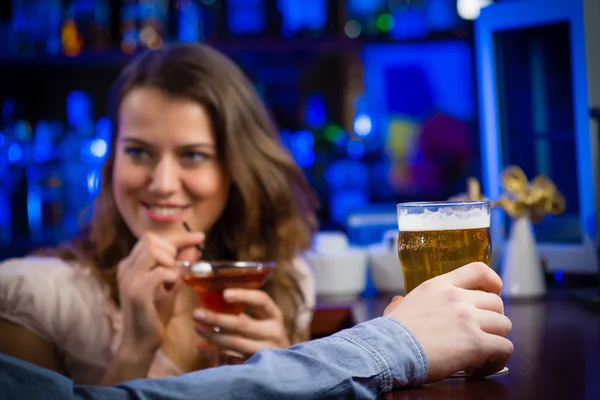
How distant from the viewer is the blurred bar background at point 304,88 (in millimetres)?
3814

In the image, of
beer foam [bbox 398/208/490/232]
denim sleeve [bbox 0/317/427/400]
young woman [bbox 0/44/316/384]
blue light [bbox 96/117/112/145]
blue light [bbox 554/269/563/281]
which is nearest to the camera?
denim sleeve [bbox 0/317/427/400]

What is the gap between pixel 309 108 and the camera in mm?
3910

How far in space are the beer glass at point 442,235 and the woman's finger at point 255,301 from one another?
675 mm

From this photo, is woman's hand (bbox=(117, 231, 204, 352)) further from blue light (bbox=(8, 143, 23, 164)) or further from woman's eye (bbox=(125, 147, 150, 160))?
blue light (bbox=(8, 143, 23, 164))

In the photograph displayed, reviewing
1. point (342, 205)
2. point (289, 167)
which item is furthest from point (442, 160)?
point (289, 167)

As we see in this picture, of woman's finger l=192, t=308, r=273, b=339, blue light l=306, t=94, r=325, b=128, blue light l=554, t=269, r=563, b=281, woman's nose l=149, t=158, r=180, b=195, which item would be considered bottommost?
blue light l=554, t=269, r=563, b=281

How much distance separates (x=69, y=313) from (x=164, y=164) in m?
0.43

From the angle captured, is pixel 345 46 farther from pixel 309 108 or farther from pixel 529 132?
pixel 529 132

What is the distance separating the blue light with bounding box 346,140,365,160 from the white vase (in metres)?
1.59

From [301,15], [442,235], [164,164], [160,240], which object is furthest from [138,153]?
[301,15]

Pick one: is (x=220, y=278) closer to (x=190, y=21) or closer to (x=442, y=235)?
(x=442, y=235)

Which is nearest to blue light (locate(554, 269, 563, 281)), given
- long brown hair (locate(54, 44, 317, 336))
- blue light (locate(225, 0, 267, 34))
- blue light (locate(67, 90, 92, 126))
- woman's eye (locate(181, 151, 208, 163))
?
long brown hair (locate(54, 44, 317, 336))

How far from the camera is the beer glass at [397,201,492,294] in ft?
3.58

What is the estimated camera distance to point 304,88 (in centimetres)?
407
